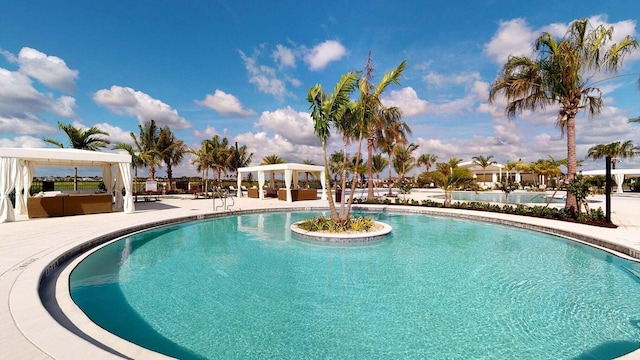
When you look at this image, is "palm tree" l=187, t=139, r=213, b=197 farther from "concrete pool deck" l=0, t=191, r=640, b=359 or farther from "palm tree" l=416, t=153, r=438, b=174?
"palm tree" l=416, t=153, r=438, b=174

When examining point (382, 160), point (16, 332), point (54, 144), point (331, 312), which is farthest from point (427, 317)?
point (382, 160)

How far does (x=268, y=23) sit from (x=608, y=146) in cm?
4438

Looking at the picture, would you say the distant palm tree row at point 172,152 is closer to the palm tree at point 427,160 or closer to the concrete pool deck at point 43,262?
the concrete pool deck at point 43,262

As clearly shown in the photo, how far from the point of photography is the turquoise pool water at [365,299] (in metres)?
3.15

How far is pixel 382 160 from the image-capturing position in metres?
32.0

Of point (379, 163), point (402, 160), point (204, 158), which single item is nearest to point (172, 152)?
point (204, 158)

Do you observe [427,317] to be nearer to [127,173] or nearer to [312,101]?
[312,101]

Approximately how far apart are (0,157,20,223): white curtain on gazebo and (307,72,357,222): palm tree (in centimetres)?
1086

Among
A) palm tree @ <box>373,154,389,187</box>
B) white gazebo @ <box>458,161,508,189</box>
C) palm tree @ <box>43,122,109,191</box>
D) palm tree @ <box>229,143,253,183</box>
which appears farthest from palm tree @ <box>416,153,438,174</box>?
palm tree @ <box>43,122,109,191</box>

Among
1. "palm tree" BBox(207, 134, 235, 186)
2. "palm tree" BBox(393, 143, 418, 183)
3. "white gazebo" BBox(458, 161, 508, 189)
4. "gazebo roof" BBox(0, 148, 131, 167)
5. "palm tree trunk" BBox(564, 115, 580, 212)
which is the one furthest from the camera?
"white gazebo" BBox(458, 161, 508, 189)

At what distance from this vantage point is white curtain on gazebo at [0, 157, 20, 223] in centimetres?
978

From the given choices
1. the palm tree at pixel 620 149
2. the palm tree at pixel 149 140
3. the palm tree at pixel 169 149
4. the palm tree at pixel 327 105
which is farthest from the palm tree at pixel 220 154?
the palm tree at pixel 620 149

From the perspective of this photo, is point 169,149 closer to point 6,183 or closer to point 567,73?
point 6,183

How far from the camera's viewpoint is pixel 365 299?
4395 mm
